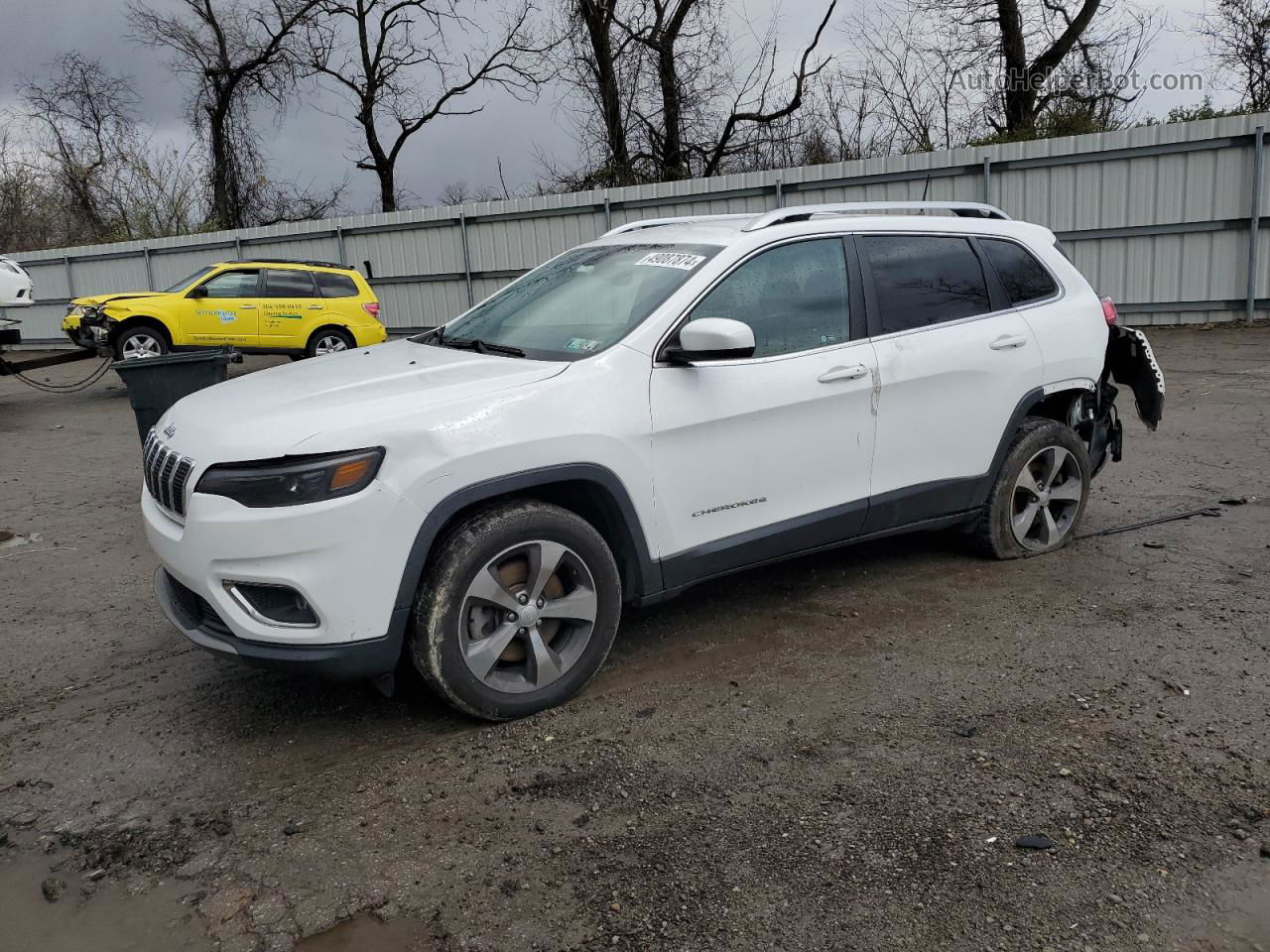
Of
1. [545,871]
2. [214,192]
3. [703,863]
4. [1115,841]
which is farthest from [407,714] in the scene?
[214,192]

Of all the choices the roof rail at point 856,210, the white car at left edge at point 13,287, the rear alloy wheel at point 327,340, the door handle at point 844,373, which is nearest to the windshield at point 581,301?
the roof rail at point 856,210

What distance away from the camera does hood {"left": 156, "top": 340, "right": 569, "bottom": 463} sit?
3338mm

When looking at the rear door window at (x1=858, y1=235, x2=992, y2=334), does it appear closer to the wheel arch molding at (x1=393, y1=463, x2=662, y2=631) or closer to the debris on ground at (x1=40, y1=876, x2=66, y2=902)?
the wheel arch molding at (x1=393, y1=463, x2=662, y2=631)

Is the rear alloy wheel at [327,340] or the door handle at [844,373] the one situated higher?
the door handle at [844,373]

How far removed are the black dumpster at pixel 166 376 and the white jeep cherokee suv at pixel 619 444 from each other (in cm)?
261

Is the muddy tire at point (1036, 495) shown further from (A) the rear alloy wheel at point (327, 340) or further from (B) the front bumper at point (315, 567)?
(A) the rear alloy wheel at point (327, 340)

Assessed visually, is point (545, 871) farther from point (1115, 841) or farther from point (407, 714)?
point (1115, 841)

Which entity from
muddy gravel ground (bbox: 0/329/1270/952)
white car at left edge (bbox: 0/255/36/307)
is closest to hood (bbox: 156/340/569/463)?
muddy gravel ground (bbox: 0/329/1270/952)

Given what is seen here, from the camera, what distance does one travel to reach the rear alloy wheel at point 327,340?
52.4ft

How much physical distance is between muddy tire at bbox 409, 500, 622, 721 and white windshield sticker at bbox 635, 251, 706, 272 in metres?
1.21

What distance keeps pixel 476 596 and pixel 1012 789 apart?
1.79m

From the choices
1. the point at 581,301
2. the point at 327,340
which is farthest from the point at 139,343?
the point at 581,301

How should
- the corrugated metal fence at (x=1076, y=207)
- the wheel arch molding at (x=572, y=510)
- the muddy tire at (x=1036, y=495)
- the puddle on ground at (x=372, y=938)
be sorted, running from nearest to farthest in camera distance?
1. the puddle on ground at (x=372, y=938)
2. the wheel arch molding at (x=572, y=510)
3. the muddy tire at (x=1036, y=495)
4. the corrugated metal fence at (x=1076, y=207)

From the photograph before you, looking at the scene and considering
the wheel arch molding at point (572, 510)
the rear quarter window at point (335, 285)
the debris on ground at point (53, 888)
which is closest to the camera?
the debris on ground at point (53, 888)
